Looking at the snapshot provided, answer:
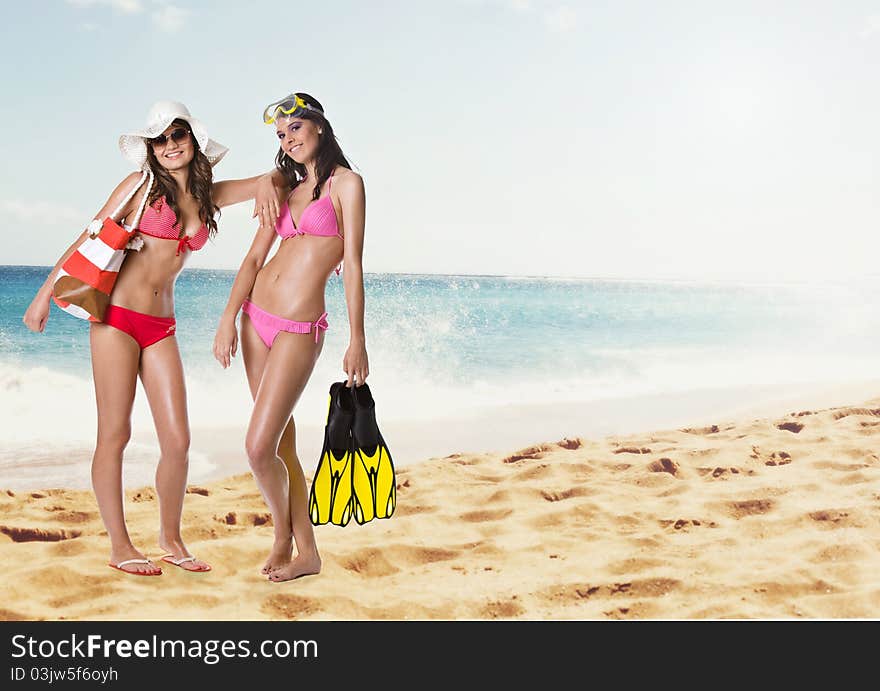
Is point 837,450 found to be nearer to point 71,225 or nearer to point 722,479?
point 722,479

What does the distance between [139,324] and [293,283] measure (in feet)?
1.91

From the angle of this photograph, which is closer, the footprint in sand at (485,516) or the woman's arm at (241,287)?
the woman's arm at (241,287)

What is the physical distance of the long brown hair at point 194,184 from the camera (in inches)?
124

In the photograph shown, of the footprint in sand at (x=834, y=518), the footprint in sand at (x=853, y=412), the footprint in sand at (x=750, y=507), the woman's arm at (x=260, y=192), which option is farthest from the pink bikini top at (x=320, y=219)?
the footprint in sand at (x=853, y=412)

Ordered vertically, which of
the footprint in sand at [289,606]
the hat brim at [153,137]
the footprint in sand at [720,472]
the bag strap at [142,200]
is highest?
the hat brim at [153,137]

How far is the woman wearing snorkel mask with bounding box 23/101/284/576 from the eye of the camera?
3.13 meters

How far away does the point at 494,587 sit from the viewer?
10.6ft

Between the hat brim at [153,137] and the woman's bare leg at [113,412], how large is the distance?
0.60 metres

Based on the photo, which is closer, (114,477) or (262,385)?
(262,385)

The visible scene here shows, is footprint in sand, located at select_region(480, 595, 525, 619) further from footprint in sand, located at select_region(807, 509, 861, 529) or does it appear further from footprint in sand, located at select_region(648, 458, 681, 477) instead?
footprint in sand, located at select_region(648, 458, 681, 477)

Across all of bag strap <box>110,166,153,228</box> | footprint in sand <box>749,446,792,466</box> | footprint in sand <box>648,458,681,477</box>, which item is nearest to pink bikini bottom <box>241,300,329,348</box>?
bag strap <box>110,166,153,228</box>

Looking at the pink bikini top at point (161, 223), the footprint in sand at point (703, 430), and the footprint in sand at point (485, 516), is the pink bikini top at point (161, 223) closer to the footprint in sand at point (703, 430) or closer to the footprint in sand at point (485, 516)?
the footprint in sand at point (485, 516)

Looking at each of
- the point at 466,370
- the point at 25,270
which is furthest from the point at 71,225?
the point at 466,370

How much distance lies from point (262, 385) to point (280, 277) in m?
0.37
